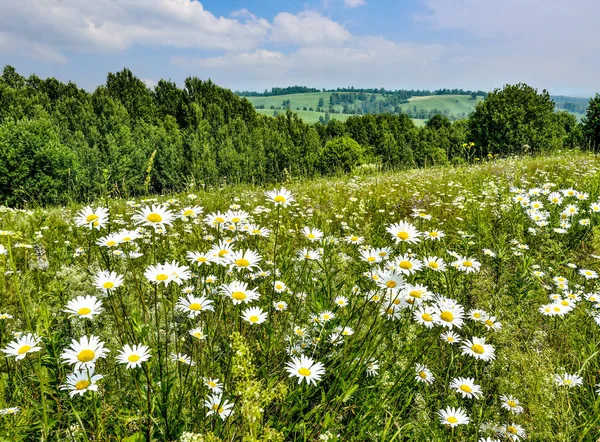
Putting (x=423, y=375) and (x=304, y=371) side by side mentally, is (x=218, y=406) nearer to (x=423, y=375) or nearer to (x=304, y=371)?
(x=304, y=371)

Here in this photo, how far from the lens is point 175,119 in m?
46.4

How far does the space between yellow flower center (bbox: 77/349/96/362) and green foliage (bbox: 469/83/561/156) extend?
3667 centimetres

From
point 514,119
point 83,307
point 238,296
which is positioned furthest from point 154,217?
point 514,119

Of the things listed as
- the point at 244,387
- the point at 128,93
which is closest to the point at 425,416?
the point at 244,387

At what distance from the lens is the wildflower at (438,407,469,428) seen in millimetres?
1822

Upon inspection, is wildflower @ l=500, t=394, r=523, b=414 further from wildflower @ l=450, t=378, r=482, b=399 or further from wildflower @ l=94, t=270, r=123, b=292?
wildflower @ l=94, t=270, r=123, b=292

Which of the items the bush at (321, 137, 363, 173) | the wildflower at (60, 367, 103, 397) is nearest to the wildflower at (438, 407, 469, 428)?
the wildflower at (60, 367, 103, 397)

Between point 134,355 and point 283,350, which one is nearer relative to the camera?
point 134,355

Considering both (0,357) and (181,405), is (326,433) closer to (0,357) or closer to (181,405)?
(181,405)

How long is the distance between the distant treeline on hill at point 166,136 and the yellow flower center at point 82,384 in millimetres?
15082

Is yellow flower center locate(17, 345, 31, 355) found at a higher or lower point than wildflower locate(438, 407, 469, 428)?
higher

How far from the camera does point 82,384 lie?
4.65 feet

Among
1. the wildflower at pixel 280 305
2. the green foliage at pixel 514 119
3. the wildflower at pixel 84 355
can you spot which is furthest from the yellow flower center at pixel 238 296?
the green foliage at pixel 514 119

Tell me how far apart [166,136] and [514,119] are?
119ft
